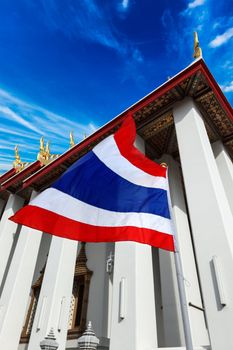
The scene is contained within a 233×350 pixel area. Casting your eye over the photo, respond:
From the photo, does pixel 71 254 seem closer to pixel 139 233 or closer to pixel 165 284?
pixel 165 284

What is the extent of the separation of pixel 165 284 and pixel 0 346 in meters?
4.72

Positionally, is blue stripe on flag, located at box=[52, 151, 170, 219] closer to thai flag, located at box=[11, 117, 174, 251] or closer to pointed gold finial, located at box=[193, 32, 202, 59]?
thai flag, located at box=[11, 117, 174, 251]

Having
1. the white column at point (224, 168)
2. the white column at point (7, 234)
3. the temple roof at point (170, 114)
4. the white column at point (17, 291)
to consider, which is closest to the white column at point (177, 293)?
the white column at point (224, 168)

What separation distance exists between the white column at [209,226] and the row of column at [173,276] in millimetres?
12

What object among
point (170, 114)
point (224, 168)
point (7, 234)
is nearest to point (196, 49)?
point (170, 114)

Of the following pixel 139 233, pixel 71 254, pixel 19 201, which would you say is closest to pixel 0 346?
pixel 71 254

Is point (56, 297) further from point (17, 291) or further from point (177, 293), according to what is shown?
point (177, 293)

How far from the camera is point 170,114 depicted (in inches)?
275

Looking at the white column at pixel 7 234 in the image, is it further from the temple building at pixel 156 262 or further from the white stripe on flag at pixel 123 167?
the white stripe on flag at pixel 123 167

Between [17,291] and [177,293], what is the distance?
189 inches

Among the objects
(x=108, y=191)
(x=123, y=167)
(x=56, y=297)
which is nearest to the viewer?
(x=108, y=191)

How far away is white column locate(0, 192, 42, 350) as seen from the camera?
729cm

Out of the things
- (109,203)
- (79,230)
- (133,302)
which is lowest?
(133,302)

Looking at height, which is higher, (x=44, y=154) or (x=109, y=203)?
(x=44, y=154)
